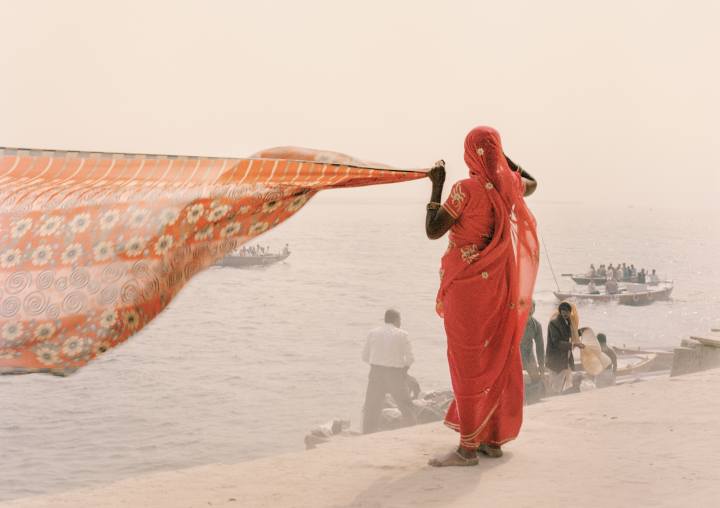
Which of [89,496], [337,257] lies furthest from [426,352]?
[89,496]

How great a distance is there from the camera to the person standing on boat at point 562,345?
24.6ft

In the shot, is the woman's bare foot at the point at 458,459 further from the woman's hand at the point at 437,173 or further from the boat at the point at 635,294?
the boat at the point at 635,294

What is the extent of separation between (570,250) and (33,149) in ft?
268

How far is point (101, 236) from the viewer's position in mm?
3711

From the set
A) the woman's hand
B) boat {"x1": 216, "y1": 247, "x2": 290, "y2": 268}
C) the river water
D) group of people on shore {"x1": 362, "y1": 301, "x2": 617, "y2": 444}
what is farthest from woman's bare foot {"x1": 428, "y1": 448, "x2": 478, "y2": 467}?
boat {"x1": 216, "y1": 247, "x2": 290, "y2": 268}

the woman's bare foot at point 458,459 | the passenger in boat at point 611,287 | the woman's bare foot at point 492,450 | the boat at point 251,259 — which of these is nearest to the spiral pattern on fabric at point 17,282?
the woman's bare foot at point 458,459

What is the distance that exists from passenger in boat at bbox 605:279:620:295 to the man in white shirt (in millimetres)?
35816

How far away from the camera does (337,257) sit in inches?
2906

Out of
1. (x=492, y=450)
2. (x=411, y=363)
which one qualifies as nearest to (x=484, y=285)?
(x=492, y=450)

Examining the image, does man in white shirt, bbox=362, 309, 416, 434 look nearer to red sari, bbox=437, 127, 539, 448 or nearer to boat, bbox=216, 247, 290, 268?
red sari, bbox=437, 127, 539, 448

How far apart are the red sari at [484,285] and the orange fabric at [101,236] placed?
0.84 metres

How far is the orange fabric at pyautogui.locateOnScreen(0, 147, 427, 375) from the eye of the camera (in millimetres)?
3574

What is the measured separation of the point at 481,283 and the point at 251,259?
63500mm

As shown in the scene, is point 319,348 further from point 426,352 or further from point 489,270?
point 489,270
